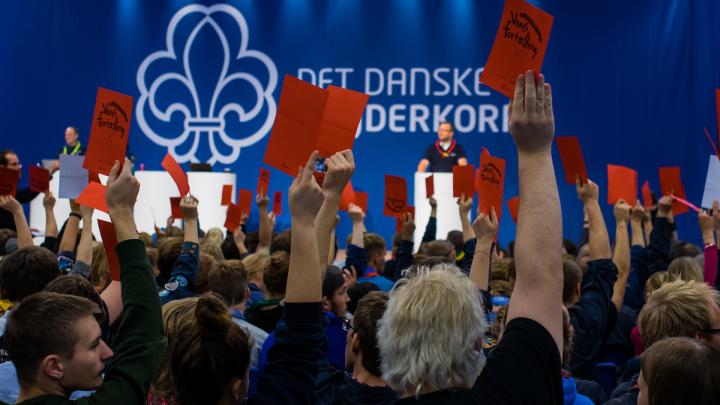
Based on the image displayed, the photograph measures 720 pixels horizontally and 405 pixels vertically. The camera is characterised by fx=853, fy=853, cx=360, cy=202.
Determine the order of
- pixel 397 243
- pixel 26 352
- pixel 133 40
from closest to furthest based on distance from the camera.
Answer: pixel 26 352 < pixel 397 243 < pixel 133 40

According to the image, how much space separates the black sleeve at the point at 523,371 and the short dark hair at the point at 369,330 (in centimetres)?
58

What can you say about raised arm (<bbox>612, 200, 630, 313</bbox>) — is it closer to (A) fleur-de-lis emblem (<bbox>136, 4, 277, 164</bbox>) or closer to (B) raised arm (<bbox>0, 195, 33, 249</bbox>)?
(B) raised arm (<bbox>0, 195, 33, 249</bbox>)

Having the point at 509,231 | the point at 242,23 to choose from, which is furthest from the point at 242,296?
the point at 242,23

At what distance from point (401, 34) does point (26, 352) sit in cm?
1151

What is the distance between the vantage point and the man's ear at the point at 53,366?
1.61m

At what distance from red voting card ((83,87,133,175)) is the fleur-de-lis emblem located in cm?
998

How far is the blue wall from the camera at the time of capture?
12.2 metres

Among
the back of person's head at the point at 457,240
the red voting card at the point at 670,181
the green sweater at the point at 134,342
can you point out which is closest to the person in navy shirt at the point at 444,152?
the back of person's head at the point at 457,240

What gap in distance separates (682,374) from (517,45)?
0.76 meters

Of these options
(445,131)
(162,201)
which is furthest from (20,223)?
(445,131)

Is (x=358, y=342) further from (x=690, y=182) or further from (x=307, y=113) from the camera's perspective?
(x=690, y=182)

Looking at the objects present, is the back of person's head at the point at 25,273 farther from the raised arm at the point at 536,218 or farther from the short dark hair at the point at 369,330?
the raised arm at the point at 536,218

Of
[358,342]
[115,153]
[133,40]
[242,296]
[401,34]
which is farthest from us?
[133,40]

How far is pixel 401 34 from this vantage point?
12.7 meters
